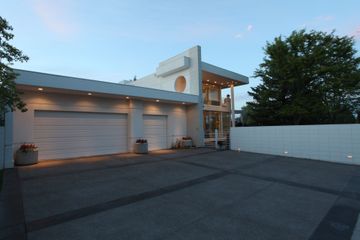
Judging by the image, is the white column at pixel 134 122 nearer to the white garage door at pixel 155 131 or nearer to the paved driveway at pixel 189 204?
the white garage door at pixel 155 131

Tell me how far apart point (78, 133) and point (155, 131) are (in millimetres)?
4769

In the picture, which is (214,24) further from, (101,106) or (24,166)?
(24,166)

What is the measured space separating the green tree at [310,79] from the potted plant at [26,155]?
48.8 ft

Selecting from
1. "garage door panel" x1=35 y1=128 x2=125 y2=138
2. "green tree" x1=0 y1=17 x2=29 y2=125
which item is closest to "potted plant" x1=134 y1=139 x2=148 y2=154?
"garage door panel" x1=35 y1=128 x2=125 y2=138

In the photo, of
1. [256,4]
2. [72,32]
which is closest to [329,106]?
[256,4]

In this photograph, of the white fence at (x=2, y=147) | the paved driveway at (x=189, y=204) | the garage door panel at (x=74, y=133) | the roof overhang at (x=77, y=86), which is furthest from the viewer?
the garage door panel at (x=74, y=133)

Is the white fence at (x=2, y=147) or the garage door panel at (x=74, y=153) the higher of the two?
the white fence at (x=2, y=147)

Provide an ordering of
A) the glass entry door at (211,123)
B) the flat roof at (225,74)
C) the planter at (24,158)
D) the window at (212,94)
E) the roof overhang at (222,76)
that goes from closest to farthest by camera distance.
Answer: the planter at (24,158) < the flat roof at (225,74) < the roof overhang at (222,76) < the glass entry door at (211,123) < the window at (212,94)

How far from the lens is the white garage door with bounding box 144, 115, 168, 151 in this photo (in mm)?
12289

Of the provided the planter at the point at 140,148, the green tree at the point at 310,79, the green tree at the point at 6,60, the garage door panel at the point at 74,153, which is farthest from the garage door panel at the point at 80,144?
the green tree at the point at 310,79

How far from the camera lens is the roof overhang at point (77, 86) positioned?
7367mm

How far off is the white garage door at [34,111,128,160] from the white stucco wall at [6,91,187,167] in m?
0.32

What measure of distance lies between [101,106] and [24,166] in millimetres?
4388

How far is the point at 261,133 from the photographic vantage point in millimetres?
11086
